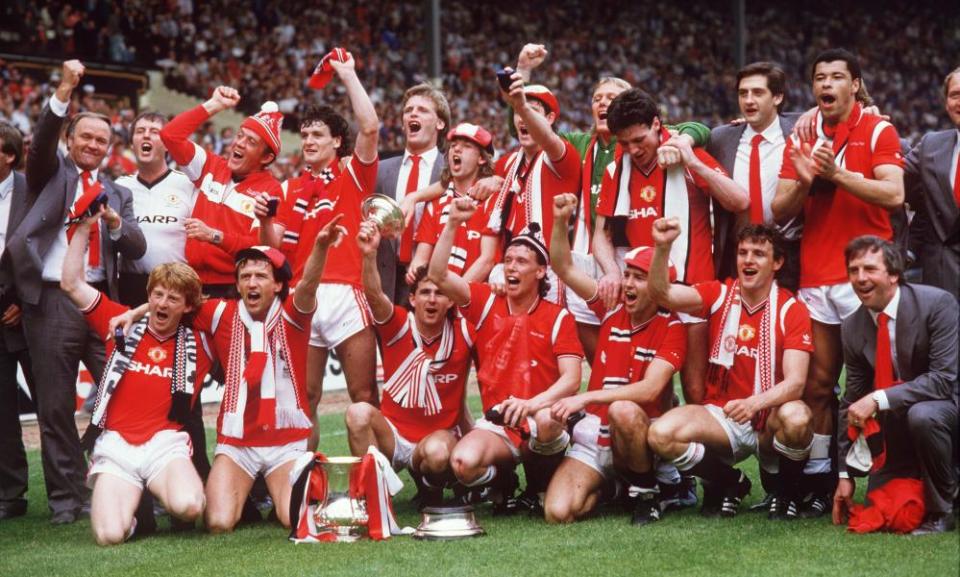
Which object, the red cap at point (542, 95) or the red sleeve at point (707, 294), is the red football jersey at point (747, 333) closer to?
the red sleeve at point (707, 294)

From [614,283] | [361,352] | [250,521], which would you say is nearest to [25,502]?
[250,521]

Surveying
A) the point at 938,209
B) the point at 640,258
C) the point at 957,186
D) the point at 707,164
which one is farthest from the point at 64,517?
the point at 957,186

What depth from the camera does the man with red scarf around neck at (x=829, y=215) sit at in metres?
6.15

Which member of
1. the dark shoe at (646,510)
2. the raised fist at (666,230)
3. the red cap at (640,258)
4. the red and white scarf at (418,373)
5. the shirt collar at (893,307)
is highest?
the raised fist at (666,230)

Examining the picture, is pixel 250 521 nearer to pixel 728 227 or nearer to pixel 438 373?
pixel 438 373

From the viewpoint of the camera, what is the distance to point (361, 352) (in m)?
6.92

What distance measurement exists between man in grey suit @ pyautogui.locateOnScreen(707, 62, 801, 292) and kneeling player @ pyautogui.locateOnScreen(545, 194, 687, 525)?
22.0 inches

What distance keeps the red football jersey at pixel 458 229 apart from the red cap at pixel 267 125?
3.18 ft

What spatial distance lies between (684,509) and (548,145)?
2.04 metres

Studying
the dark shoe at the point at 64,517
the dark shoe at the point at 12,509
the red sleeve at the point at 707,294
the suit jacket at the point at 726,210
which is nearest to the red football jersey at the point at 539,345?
the red sleeve at the point at 707,294

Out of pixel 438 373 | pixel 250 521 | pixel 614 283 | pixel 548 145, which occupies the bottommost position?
pixel 250 521

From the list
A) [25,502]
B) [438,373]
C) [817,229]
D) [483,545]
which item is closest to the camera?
[483,545]

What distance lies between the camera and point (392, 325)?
262 inches

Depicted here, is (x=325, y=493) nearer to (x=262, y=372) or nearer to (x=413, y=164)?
(x=262, y=372)
